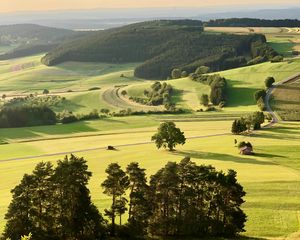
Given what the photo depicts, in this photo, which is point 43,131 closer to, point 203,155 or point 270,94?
point 203,155

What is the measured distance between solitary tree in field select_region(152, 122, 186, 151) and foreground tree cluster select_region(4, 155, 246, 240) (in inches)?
1757

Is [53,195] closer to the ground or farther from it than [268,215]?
farther from it

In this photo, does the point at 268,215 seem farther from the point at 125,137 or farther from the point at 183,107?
the point at 183,107

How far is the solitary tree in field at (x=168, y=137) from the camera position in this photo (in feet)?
330

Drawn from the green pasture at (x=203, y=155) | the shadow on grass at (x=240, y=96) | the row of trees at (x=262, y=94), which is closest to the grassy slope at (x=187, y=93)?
the shadow on grass at (x=240, y=96)

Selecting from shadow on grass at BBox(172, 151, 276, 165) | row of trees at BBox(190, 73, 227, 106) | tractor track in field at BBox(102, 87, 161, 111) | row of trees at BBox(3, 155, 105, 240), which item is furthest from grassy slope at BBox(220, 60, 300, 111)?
row of trees at BBox(3, 155, 105, 240)

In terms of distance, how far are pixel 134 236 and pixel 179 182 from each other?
7.76 meters

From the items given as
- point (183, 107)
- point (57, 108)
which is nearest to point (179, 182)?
point (183, 107)

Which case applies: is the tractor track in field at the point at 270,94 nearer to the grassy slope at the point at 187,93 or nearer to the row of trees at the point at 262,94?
the row of trees at the point at 262,94

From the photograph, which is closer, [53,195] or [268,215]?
[53,195]

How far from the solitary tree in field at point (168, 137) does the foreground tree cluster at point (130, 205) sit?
44.6 metres

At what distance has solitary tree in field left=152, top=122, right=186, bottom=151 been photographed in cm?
10069

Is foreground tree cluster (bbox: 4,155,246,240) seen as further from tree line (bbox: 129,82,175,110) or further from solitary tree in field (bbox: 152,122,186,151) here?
tree line (bbox: 129,82,175,110)

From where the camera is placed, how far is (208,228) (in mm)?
53938
